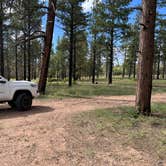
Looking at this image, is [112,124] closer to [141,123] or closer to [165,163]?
[141,123]

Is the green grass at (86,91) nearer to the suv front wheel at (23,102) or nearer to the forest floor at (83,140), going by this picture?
the suv front wheel at (23,102)

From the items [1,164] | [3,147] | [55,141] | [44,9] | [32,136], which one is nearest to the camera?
[1,164]

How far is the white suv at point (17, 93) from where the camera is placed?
9.32 metres

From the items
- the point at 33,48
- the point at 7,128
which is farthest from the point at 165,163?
A: the point at 33,48

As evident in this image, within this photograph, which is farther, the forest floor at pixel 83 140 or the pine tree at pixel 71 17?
the pine tree at pixel 71 17

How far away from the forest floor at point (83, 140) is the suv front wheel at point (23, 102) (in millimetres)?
1642

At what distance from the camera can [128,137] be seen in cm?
589

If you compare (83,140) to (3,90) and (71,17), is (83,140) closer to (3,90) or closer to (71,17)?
(3,90)

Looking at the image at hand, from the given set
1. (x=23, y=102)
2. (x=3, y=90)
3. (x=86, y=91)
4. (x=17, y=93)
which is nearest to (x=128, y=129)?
(x=23, y=102)

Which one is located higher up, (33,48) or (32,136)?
(33,48)

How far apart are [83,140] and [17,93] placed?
4973 mm

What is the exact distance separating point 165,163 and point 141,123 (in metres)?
2.54

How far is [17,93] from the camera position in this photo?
991 centimetres

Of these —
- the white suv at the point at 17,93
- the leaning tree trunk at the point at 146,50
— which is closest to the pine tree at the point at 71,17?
the white suv at the point at 17,93
